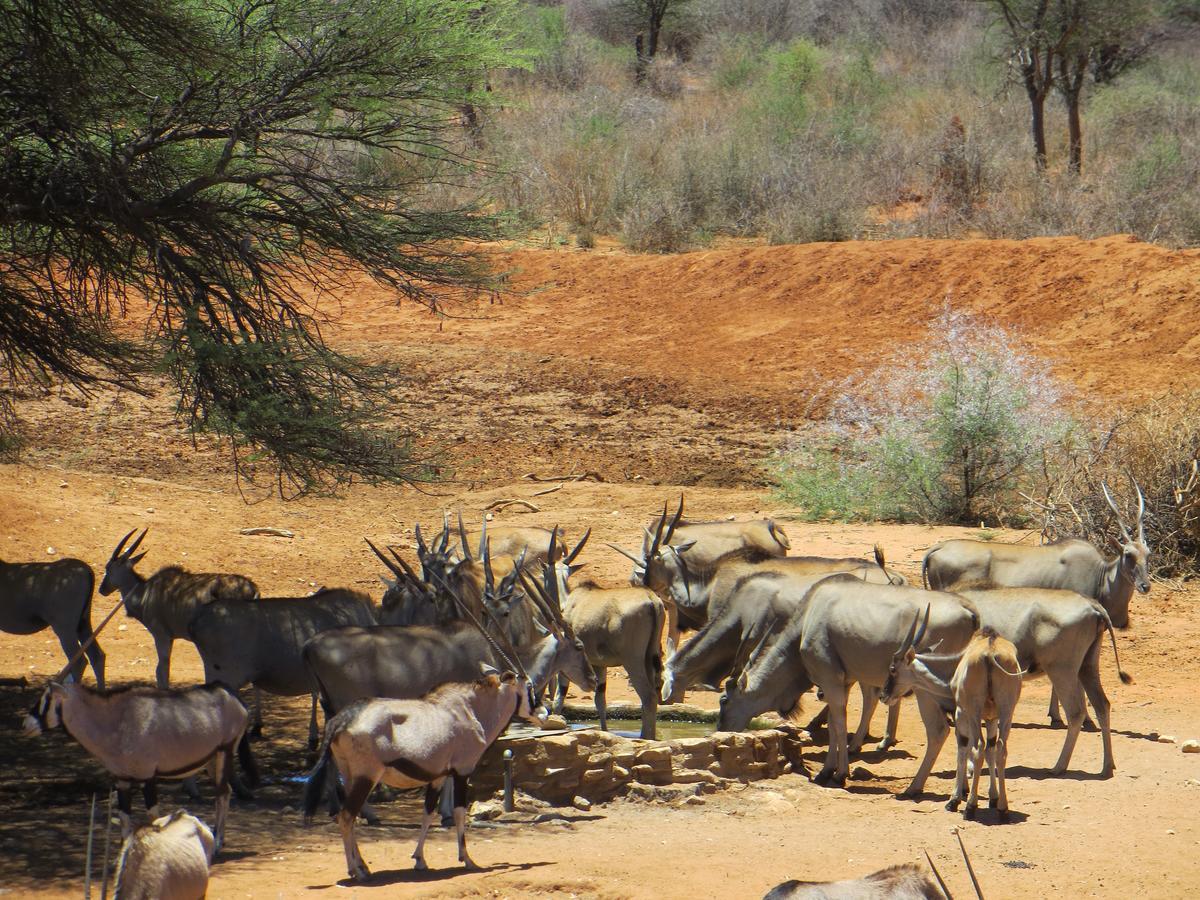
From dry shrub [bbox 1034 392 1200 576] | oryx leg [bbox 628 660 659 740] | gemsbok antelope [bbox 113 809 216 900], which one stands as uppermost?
dry shrub [bbox 1034 392 1200 576]

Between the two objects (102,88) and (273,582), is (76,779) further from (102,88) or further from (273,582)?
(273,582)

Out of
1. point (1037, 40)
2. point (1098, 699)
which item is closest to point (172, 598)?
point (1098, 699)

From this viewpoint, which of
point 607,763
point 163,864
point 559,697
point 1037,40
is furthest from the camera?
point 1037,40

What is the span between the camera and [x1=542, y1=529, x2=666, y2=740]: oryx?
1069 cm

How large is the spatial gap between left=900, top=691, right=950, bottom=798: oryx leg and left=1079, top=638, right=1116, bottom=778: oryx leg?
1.12 metres

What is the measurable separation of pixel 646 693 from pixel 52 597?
438cm

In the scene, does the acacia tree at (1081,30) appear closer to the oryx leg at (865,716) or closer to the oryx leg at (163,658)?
the oryx leg at (865,716)

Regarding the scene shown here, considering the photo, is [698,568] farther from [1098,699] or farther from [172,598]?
[172,598]

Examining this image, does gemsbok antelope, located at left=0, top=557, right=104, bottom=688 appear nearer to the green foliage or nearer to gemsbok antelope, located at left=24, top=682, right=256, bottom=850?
gemsbok antelope, located at left=24, top=682, right=256, bottom=850

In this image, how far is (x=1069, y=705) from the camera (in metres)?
10.1

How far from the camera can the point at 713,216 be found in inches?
1267

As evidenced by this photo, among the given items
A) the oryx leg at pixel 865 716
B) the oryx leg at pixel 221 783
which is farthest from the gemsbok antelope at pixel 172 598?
the oryx leg at pixel 865 716

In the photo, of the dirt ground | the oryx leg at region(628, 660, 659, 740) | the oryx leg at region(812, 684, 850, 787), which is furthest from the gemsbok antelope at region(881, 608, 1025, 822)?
the oryx leg at region(628, 660, 659, 740)

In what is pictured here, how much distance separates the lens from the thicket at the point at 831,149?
2988 centimetres
